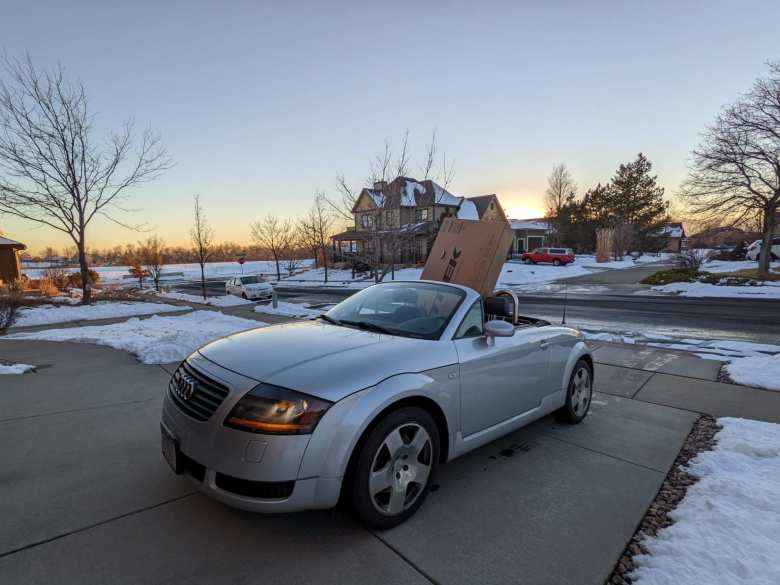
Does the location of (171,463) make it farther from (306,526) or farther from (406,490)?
(406,490)

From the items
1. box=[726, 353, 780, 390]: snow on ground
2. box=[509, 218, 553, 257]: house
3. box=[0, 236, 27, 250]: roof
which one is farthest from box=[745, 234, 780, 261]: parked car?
box=[0, 236, 27, 250]: roof

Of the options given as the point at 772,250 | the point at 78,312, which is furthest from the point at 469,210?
the point at 78,312

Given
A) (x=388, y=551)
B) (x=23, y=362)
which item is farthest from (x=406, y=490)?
(x=23, y=362)

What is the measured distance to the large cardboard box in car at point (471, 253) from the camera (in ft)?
20.3

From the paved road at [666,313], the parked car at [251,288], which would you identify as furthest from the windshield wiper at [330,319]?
the parked car at [251,288]

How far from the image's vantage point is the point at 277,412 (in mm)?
2115

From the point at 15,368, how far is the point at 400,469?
590 centimetres

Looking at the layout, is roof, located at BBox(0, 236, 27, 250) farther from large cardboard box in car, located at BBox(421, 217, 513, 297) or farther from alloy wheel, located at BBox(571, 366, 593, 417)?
alloy wheel, located at BBox(571, 366, 593, 417)

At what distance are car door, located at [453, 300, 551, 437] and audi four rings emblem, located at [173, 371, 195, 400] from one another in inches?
68.6

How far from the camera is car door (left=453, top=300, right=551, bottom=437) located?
2.93 m

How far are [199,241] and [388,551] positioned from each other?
23.8 meters

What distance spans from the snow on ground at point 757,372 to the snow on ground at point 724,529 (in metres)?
2.30

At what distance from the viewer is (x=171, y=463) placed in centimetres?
245

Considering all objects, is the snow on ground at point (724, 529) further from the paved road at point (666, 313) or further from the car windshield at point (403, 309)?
the paved road at point (666, 313)
